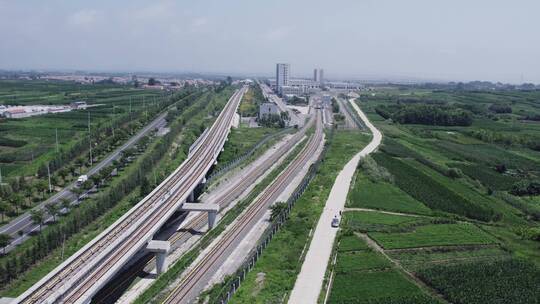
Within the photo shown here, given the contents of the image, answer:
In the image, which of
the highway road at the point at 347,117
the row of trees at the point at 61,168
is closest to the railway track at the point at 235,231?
the row of trees at the point at 61,168

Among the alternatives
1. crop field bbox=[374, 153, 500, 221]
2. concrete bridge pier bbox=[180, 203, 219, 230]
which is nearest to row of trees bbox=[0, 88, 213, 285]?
concrete bridge pier bbox=[180, 203, 219, 230]

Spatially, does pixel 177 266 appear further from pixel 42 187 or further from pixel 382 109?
pixel 382 109

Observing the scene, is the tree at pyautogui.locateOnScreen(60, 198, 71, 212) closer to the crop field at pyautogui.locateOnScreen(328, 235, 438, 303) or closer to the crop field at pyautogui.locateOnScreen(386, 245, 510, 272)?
the crop field at pyautogui.locateOnScreen(328, 235, 438, 303)

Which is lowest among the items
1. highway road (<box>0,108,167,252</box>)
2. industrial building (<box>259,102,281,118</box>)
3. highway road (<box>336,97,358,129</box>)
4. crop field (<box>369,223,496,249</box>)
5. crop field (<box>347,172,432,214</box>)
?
highway road (<box>0,108,167,252</box>)

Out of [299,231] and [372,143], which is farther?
[372,143]

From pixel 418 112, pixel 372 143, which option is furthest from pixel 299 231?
pixel 418 112
